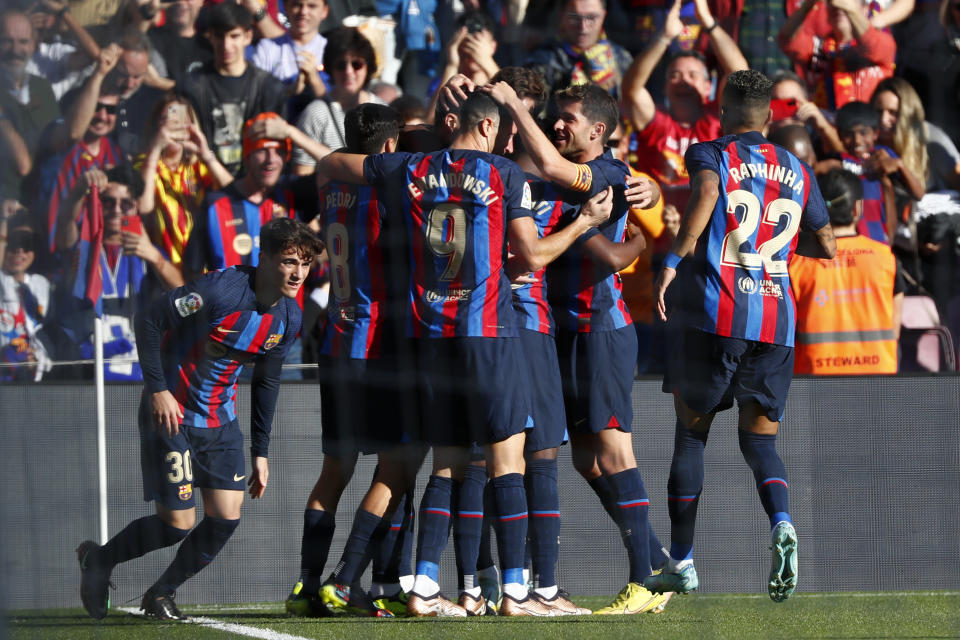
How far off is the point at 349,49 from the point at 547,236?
1.81 meters

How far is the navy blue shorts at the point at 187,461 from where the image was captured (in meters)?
4.04

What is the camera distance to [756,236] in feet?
12.1

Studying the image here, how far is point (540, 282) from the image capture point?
3.73 metres

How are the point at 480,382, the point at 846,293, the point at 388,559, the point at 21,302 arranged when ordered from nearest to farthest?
the point at 480,382, the point at 388,559, the point at 21,302, the point at 846,293

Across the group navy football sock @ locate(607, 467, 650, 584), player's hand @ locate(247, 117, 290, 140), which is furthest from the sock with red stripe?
player's hand @ locate(247, 117, 290, 140)

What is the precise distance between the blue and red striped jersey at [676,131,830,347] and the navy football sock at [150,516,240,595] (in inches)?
66.2

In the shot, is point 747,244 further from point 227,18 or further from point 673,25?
point 227,18

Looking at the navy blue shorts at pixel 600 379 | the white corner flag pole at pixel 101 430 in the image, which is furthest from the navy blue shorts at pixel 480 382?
the white corner flag pole at pixel 101 430

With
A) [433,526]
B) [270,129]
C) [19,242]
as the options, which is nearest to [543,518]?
[433,526]

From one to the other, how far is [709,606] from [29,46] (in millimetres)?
2826

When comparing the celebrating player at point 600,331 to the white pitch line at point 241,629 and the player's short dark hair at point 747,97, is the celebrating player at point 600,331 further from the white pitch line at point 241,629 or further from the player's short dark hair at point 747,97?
the white pitch line at point 241,629

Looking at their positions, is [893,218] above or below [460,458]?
above

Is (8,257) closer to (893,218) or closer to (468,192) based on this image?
(468,192)

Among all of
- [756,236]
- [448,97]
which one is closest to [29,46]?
[448,97]
